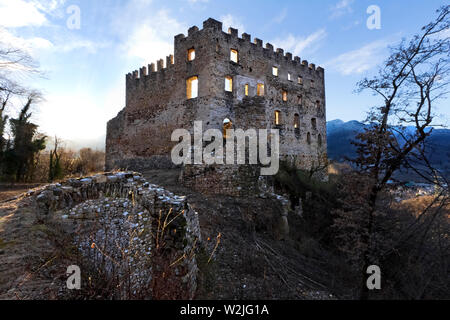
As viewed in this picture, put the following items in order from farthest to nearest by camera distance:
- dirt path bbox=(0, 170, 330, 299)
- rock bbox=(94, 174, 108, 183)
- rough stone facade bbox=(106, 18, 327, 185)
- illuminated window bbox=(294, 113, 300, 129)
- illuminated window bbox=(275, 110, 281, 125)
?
illuminated window bbox=(294, 113, 300, 129)
illuminated window bbox=(275, 110, 281, 125)
rough stone facade bbox=(106, 18, 327, 185)
rock bbox=(94, 174, 108, 183)
dirt path bbox=(0, 170, 330, 299)

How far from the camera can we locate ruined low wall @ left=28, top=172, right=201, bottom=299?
3576mm

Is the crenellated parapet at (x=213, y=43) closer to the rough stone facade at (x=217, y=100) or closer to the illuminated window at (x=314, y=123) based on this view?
the rough stone facade at (x=217, y=100)

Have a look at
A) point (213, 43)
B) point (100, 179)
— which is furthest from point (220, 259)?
point (213, 43)

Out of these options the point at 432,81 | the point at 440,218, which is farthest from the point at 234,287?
the point at 432,81

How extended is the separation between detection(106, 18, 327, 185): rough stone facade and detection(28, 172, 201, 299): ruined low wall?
10236mm

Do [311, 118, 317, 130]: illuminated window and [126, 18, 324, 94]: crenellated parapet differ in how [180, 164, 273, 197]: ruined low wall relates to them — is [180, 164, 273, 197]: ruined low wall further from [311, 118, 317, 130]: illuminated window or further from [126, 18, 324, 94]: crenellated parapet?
[311, 118, 317, 130]: illuminated window

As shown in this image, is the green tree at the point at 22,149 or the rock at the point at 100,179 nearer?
the rock at the point at 100,179

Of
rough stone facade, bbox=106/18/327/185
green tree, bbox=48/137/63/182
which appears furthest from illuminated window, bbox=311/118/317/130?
green tree, bbox=48/137/63/182

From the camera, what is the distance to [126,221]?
14.4 feet

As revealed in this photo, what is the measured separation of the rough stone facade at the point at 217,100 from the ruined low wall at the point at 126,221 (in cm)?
1024

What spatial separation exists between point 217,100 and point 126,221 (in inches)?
509

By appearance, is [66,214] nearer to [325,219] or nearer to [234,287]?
[234,287]

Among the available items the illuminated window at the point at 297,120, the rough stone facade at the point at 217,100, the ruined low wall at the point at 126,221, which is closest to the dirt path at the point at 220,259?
the ruined low wall at the point at 126,221

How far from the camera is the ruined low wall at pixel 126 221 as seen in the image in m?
3.58
